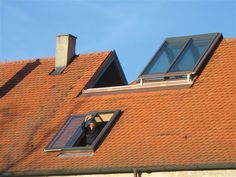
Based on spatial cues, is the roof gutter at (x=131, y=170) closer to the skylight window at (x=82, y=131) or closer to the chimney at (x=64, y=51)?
the skylight window at (x=82, y=131)

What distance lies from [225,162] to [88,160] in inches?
158

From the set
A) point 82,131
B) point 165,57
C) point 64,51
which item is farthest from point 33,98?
point 165,57

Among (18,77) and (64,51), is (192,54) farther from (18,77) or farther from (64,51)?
(18,77)

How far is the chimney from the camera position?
2462cm

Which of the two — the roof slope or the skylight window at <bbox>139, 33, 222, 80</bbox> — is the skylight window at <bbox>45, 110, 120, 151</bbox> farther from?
the skylight window at <bbox>139, 33, 222, 80</bbox>

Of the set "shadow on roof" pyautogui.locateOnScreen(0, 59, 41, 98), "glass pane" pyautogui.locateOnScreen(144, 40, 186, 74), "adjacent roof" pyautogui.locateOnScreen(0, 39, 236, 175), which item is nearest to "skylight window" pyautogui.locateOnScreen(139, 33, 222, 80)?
"glass pane" pyautogui.locateOnScreen(144, 40, 186, 74)

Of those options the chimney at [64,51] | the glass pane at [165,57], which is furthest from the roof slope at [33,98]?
the glass pane at [165,57]

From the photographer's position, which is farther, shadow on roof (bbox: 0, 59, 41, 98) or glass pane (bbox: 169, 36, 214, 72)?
shadow on roof (bbox: 0, 59, 41, 98)

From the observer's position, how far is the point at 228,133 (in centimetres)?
1723

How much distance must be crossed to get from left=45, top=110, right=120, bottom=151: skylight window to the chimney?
438 cm

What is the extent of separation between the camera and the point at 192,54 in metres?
21.6

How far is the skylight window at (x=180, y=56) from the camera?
20828 mm

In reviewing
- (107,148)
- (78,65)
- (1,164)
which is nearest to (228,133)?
(107,148)

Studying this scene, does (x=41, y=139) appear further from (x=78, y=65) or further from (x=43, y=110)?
(x=78, y=65)
